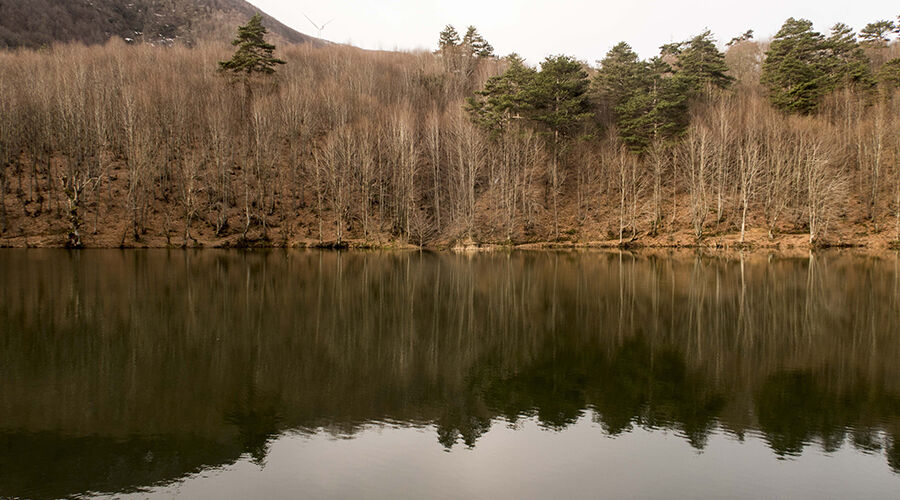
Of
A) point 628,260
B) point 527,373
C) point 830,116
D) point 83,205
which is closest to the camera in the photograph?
point 527,373

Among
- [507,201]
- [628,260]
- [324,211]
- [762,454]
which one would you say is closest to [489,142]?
[507,201]

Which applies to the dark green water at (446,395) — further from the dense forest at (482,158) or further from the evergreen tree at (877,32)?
the evergreen tree at (877,32)

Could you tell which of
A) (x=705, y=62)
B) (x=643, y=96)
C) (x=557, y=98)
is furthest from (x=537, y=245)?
(x=705, y=62)

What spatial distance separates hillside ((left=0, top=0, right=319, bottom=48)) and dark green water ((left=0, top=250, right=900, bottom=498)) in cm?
10538

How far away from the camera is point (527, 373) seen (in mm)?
12281

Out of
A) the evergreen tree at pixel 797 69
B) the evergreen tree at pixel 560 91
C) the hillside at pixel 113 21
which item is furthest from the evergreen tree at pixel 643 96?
the hillside at pixel 113 21

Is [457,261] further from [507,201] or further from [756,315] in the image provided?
[756,315]

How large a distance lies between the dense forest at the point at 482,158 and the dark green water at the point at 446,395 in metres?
34.1

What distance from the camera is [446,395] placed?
10.9 metres

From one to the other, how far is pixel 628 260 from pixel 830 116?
36.7 m

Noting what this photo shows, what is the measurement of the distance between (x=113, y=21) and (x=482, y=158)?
10025cm

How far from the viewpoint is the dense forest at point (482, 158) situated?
170ft

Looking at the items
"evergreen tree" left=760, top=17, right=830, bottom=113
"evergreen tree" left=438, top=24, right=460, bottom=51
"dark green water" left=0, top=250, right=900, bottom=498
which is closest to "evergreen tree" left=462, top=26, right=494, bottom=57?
"evergreen tree" left=438, top=24, right=460, bottom=51

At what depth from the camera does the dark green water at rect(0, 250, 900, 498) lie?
749cm
